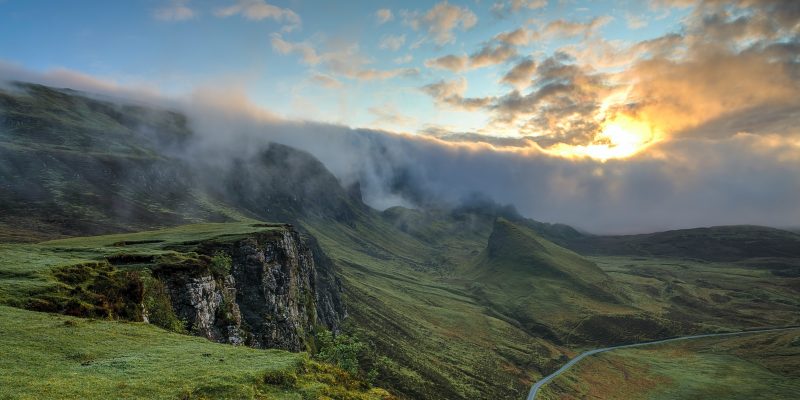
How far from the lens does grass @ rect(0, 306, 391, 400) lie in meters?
26.6

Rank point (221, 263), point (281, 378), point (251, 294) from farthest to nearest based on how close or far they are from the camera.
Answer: point (251, 294)
point (221, 263)
point (281, 378)

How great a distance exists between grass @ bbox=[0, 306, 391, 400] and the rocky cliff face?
18637 mm

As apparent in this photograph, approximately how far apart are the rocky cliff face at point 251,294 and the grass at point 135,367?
61.1 feet

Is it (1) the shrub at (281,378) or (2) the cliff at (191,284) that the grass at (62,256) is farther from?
(1) the shrub at (281,378)

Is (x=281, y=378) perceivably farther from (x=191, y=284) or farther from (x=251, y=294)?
(x=251, y=294)

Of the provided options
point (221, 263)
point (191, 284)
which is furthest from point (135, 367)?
point (221, 263)

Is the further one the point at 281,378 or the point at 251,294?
the point at 251,294

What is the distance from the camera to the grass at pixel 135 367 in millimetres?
26562

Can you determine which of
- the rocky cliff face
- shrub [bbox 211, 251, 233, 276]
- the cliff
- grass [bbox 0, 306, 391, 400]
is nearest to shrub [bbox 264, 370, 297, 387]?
grass [bbox 0, 306, 391, 400]

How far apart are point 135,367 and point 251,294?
57515 mm

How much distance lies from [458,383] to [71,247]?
142382mm

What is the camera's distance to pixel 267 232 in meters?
105

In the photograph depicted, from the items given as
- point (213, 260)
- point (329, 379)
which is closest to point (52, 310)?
point (329, 379)

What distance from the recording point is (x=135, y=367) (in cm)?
3111
